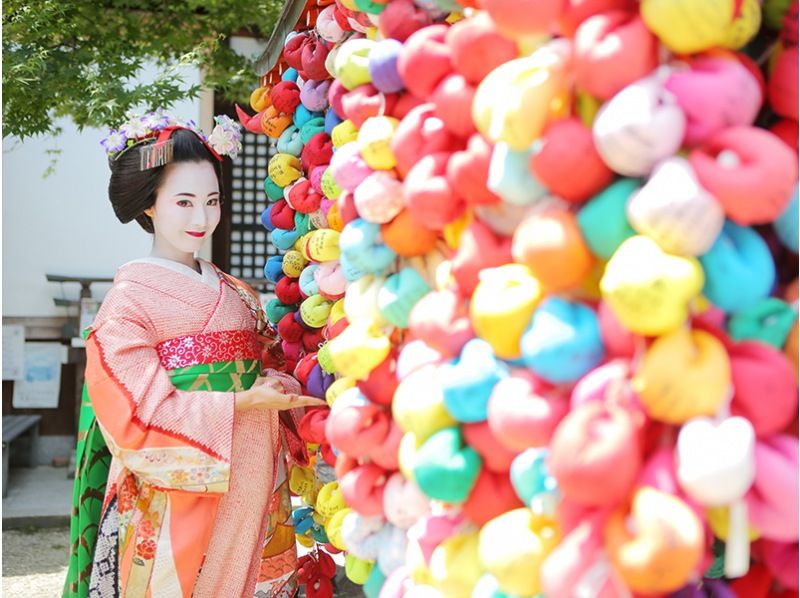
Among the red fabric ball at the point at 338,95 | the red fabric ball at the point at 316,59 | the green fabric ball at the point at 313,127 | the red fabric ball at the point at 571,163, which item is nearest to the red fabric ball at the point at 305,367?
the green fabric ball at the point at 313,127

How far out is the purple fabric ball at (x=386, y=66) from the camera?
142 cm

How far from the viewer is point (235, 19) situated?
15.7 ft

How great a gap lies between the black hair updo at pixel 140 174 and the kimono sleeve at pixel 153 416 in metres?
0.40

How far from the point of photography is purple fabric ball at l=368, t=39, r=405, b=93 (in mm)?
1415

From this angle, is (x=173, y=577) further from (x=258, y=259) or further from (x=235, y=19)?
(x=258, y=259)

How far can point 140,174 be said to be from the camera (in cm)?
251

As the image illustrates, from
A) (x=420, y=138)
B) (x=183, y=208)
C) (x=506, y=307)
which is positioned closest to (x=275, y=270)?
(x=183, y=208)

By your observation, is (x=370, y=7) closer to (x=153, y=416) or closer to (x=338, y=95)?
(x=338, y=95)

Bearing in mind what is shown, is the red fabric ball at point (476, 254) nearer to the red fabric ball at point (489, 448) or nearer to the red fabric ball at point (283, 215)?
the red fabric ball at point (489, 448)

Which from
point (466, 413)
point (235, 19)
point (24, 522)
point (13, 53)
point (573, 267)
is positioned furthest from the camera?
point (24, 522)

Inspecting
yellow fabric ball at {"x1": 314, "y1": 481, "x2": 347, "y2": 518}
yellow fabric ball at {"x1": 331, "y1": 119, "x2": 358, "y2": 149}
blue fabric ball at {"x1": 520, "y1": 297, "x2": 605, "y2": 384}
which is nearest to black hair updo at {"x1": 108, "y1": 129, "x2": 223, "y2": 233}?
yellow fabric ball at {"x1": 331, "y1": 119, "x2": 358, "y2": 149}

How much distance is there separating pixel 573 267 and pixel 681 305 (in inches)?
5.4

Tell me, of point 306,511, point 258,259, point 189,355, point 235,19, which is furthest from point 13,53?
point 258,259

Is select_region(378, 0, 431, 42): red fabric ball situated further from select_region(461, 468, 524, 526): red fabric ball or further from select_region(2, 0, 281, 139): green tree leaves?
select_region(2, 0, 281, 139): green tree leaves
